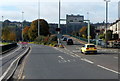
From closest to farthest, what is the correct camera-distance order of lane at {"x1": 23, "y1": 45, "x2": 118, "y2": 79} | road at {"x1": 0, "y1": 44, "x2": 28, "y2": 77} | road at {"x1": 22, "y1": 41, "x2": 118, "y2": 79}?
lane at {"x1": 23, "y1": 45, "x2": 118, "y2": 79}
road at {"x1": 22, "y1": 41, "x2": 118, "y2": 79}
road at {"x1": 0, "y1": 44, "x2": 28, "y2": 77}

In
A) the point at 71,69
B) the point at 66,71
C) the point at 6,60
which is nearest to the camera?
the point at 66,71

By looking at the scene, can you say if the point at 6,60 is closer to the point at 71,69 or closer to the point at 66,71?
the point at 71,69

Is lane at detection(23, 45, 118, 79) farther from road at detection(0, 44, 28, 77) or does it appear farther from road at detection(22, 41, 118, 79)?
road at detection(0, 44, 28, 77)

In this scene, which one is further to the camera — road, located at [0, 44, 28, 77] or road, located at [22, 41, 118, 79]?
road, located at [0, 44, 28, 77]

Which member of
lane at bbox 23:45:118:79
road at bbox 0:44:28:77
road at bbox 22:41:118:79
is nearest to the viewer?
lane at bbox 23:45:118:79

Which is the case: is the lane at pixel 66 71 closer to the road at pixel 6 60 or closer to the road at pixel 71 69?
the road at pixel 71 69

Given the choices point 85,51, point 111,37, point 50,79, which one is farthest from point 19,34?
point 50,79

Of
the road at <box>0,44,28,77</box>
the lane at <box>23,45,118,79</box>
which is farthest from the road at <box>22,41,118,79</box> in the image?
the road at <box>0,44,28,77</box>

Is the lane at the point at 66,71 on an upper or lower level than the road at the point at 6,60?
upper

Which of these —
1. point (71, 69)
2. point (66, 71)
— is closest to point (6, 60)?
point (71, 69)

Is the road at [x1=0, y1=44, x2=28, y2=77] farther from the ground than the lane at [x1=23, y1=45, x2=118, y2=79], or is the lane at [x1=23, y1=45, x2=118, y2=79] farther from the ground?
the lane at [x1=23, y1=45, x2=118, y2=79]

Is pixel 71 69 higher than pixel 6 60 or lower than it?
higher

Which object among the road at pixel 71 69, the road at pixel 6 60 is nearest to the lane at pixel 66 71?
the road at pixel 71 69

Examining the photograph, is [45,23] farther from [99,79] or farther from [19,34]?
[99,79]
